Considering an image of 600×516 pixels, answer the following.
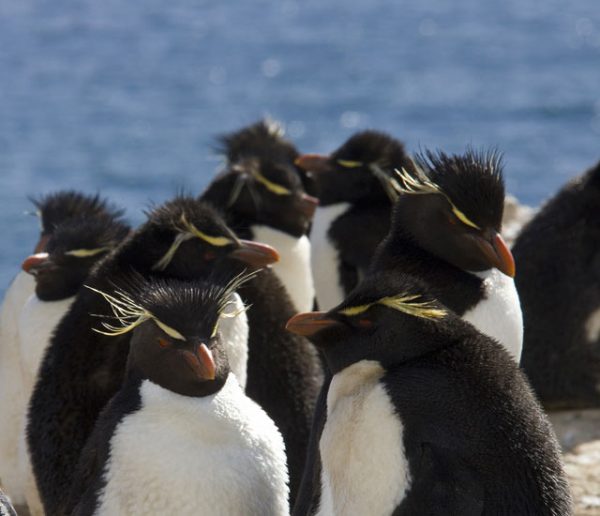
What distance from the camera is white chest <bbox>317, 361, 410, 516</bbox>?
9.91ft

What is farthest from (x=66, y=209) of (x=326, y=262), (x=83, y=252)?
(x=326, y=262)

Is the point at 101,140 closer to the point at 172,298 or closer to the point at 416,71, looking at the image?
the point at 416,71

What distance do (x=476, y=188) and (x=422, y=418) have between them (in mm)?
1091

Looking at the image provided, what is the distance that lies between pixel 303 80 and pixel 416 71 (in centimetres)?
226

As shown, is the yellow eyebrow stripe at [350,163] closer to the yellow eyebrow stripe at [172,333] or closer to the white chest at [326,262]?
the white chest at [326,262]

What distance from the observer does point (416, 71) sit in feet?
90.1

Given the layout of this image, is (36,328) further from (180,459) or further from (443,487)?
(443,487)

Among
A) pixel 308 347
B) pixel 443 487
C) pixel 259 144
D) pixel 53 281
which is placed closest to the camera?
pixel 443 487

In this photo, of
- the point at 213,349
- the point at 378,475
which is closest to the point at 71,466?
the point at 213,349

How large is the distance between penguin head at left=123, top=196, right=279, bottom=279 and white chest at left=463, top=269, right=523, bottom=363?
66cm

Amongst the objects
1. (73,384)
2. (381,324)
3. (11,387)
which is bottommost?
(11,387)

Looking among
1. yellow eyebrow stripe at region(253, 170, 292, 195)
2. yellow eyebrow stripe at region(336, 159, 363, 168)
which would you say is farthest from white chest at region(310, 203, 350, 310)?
yellow eyebrow stripe at region(253, 170, 292, 195)

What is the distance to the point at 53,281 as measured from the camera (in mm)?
4363

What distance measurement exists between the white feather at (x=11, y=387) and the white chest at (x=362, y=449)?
5.54 feet
